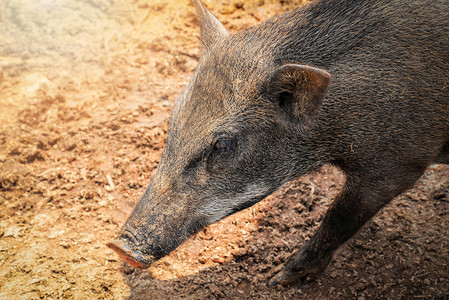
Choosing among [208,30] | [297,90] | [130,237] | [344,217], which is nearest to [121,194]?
[130,237]

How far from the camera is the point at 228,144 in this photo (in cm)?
244

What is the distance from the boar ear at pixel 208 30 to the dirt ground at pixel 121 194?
160cm

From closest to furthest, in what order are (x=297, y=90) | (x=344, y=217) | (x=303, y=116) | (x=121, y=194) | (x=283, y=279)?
(x=297, y=90)
(x=303, y=116)
(x=344, y=217)
(x=283, y=279)
(x=121, y=194)

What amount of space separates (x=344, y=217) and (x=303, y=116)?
90cm

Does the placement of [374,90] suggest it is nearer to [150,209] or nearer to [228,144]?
[228,144]

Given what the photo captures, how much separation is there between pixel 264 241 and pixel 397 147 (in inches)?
58.5

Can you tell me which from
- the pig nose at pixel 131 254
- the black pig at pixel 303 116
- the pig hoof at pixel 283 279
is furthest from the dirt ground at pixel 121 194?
the black pig at pixel 303 116

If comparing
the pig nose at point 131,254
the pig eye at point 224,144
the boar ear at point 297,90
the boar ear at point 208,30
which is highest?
the boar ear at point 208,30

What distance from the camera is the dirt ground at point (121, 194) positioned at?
2.98m

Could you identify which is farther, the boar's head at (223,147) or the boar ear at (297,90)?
the boar's head at (223,147)

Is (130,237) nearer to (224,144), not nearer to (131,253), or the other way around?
(131,253)

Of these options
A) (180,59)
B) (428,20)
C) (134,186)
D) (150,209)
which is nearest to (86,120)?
(134,186)

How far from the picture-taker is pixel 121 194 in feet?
12.6

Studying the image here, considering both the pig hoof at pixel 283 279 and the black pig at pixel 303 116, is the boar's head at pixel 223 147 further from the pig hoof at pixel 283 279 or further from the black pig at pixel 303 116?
the pig hoof at pixel 283 279
